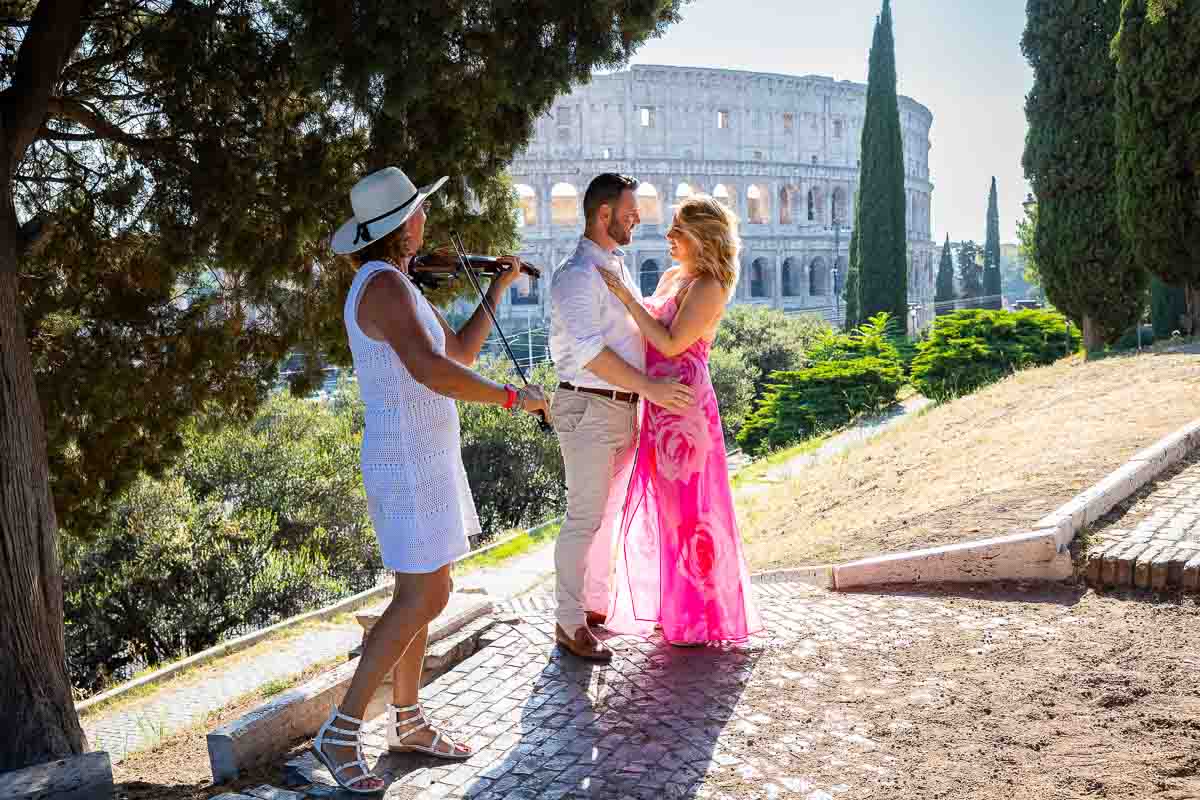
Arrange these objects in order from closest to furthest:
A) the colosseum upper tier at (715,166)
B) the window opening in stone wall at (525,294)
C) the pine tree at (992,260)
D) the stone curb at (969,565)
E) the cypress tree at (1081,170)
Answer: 1. the stone curb at (969,565)
2. the cypress tree at (1081,170)
3. the pine tree at (992,260)
4. the window opening in stone wall at (525,294)
5. the colosseum upper tier at (715,166)

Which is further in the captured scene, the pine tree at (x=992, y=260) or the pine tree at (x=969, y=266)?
the pine tree at (x=969, y=266)

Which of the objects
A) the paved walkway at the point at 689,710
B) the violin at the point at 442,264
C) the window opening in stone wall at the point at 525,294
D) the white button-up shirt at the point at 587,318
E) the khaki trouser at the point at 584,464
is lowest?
the paved walkway at the point at 689,710

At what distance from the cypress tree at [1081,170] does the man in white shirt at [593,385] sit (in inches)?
531

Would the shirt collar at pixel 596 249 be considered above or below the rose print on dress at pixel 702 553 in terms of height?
above

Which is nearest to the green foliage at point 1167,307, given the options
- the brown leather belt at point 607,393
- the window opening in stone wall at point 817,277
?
the brown leather belt at point 607,393

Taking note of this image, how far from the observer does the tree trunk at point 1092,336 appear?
15.8 m

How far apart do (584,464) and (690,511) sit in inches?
17.6

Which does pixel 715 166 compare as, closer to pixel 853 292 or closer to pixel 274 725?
pixel 853 292

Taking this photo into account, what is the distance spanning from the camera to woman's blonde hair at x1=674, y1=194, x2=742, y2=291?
157 inches

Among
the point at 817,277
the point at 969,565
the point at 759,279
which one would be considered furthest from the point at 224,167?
the point at 817,277

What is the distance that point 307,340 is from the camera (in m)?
6.27

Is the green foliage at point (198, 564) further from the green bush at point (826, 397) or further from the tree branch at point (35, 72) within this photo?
the green bush at point (826, 397)

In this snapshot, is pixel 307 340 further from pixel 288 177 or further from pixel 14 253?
pixel 14 253

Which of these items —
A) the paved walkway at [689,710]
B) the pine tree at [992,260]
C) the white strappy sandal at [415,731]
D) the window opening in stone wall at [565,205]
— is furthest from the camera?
the window opening in stone wall at [565,205]
